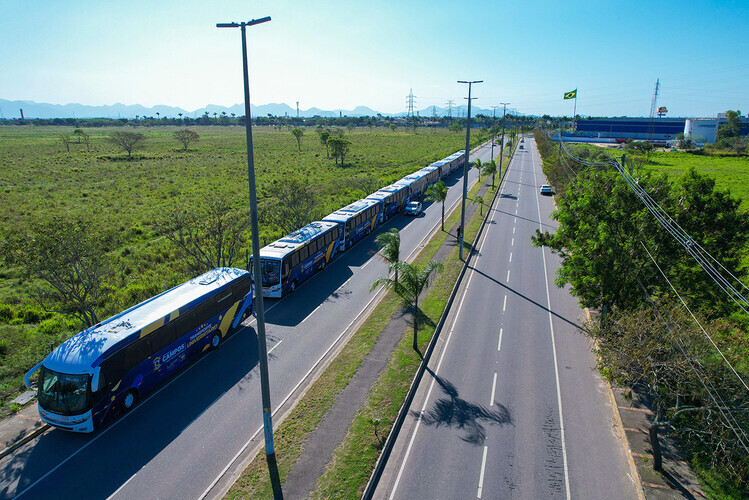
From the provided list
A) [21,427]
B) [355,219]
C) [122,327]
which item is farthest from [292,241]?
[21,427]

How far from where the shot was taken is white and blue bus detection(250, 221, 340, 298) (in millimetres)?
26781

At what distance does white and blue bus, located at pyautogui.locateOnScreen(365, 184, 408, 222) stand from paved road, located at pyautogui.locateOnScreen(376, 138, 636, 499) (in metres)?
19.1

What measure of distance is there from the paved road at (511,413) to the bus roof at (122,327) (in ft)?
36.3

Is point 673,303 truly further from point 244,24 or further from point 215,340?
point 215,340

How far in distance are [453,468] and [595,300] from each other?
11.0 m

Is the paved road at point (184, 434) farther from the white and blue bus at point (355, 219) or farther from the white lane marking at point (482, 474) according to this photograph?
the white and blue bus at point (355, 219)

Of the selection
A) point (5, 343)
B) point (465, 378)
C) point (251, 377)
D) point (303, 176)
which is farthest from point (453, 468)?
point (303, 176)

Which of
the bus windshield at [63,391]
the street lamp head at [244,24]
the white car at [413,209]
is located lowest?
the bus windshield at [63,391]

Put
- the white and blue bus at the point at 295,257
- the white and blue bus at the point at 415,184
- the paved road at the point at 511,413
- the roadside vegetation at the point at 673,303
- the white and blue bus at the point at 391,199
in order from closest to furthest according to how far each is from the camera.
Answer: the roadside vegetation at the point at 673,303 < the paved road at the point at 511,413 < the white and blue bus at the point at 295,257 < the white and blue bus at the point at 391,199 < the white and blue bus at the point at 415,184

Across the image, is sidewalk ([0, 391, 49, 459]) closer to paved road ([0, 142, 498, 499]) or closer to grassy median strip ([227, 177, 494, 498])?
paved road ([0, 142, 498, 499])

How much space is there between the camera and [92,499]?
42.9 feet

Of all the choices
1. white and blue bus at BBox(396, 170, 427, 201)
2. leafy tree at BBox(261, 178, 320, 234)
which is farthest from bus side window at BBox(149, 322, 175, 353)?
white and blue bus at BBox(396, 170, 427, 201)

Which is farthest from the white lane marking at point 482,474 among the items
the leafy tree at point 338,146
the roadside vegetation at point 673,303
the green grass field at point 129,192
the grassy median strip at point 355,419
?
the leafy tree at point 338,146

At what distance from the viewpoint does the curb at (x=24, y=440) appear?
14.7 m
